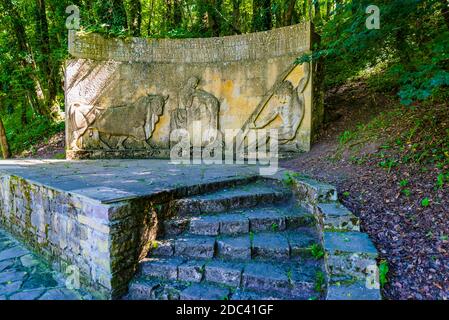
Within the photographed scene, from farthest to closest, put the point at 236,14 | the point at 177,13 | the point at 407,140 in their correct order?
the point at 177,13 < the point at 236,14 < the point at 407,140

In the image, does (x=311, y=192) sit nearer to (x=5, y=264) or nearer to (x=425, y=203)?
(x=425, y=203)

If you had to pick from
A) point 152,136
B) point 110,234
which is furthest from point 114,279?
point 152,136

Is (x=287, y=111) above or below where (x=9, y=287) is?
above

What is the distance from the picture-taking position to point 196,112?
22.3 ft

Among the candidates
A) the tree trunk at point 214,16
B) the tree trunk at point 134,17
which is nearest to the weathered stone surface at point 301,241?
the tree trunk at point 214,16

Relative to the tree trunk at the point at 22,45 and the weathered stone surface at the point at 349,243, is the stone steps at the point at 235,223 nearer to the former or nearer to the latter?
the weathered stone surface at the point at 349,243

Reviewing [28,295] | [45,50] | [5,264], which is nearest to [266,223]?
[28,295]

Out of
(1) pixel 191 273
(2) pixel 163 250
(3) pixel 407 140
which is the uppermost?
(3) pixel 407 140

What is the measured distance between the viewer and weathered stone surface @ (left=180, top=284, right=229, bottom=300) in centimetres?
235

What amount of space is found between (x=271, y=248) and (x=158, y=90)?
17.6 ft

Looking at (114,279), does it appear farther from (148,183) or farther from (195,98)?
(195,98)

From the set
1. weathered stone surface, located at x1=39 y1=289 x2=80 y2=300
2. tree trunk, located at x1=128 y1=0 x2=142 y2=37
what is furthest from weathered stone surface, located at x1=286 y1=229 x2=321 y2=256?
tree trunk, located at x1=128 y1=0 x2=142 y2=37

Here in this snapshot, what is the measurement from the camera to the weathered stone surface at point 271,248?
8.77ft

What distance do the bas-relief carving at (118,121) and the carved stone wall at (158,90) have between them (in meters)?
0.02
